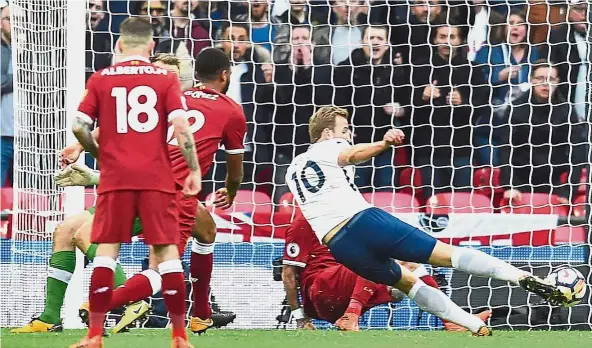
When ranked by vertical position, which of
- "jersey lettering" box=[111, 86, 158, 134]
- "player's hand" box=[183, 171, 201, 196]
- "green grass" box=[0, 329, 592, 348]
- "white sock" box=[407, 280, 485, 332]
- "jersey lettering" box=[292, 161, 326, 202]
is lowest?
"green grass" box=[0, 329, 592, 348]

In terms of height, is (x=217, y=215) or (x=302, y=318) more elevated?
(x=217, y=215)

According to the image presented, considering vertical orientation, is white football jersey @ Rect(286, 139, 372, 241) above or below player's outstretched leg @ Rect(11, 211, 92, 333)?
above

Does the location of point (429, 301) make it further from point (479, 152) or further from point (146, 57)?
point (479, 152)

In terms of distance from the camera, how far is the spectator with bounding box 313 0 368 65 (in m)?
10.8

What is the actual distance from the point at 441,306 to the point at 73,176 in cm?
240

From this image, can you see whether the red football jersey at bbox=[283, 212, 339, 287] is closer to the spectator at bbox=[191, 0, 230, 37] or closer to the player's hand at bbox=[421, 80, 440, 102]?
the player's hand at bbox=[421, 80, 440, 102]

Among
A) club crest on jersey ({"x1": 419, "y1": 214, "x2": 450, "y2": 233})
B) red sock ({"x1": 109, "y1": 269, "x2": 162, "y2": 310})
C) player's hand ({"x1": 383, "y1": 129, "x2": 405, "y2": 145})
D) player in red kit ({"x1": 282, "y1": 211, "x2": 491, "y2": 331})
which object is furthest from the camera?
club crest on jersey ({"x1": 419, "y1": 214, "x2": 450, "y2": 233})

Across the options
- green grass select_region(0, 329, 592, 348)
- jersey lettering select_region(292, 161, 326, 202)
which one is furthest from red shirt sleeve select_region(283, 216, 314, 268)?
jersey lettering select_region(292, 161, 326, 202)

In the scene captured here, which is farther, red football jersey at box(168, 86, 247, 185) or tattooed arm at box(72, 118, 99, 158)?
red football jersey at box(168, 86, 247, 185)

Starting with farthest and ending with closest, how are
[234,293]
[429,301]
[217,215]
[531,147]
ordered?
[531,147] → [217,215] → [234,293] → [429,301]

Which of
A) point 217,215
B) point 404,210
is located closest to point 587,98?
point 404,210

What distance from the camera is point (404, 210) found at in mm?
10055

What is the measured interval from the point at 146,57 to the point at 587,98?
5700mm

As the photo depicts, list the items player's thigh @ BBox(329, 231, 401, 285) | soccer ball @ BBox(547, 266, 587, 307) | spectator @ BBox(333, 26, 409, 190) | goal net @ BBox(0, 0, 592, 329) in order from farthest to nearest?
spectator @ BBox(333, 26, 409, 190)
goal net @ BBox(0, 0, 592, 329)
player's thigh @ BBox(329, 231, 401, 285)
soccer ball @ BBox(547, 266, 587, 307)
